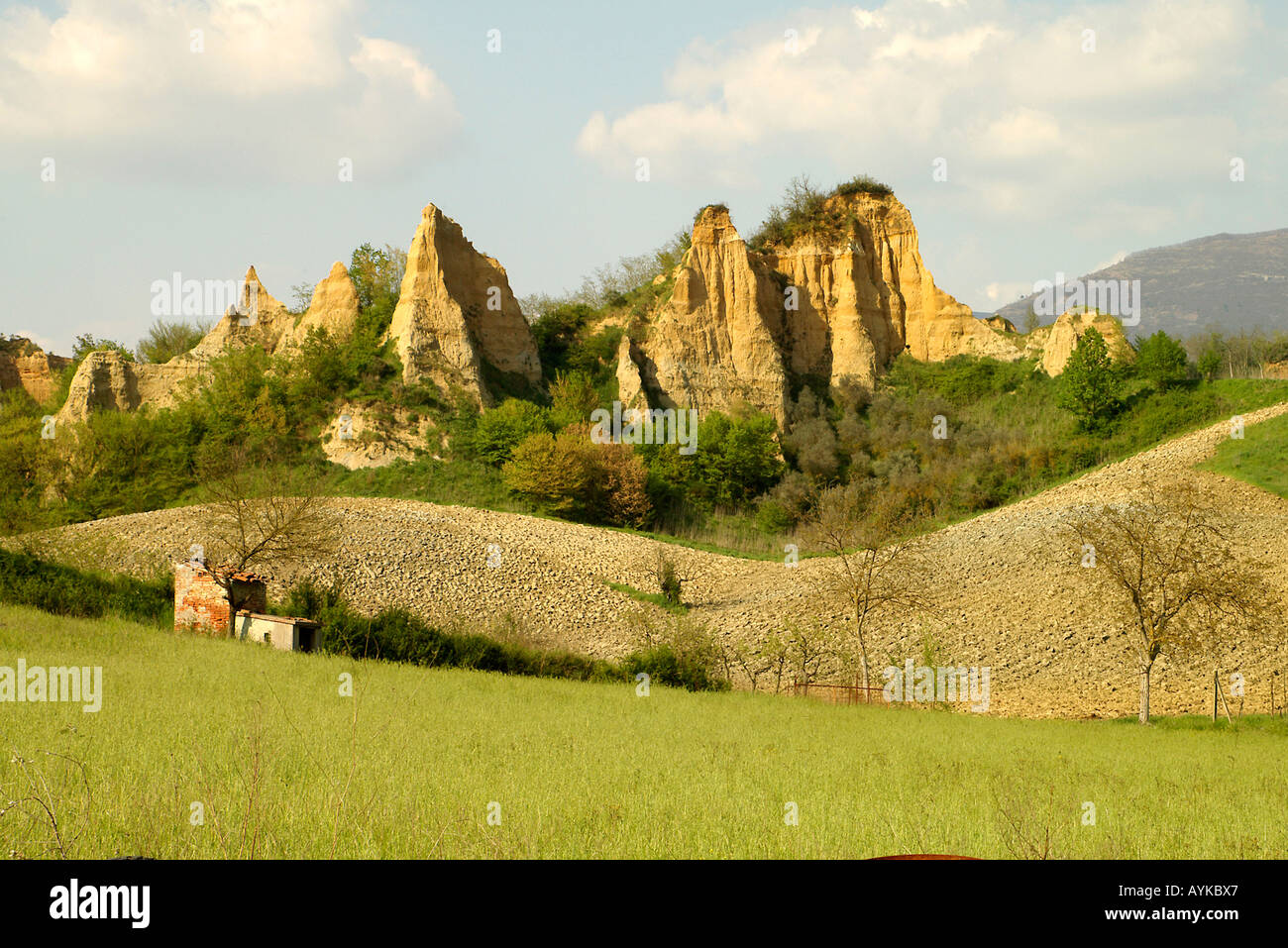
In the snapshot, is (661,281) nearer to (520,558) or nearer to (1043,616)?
(520,558)

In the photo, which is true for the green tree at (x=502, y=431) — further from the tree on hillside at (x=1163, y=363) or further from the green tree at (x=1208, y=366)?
the green tree at (x=1208, y=366)

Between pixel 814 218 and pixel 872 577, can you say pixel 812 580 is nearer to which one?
pixel 872 577

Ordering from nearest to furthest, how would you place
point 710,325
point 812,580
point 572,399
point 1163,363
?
point 812,580 → point 1163,363 → point 572,399 → point 710,325

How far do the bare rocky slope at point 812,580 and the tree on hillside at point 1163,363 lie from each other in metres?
6.91

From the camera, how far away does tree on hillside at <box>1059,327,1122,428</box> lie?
168 ft

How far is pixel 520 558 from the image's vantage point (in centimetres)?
3666

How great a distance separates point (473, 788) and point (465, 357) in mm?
46135

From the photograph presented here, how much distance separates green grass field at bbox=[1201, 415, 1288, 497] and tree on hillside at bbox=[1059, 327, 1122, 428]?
7.28m

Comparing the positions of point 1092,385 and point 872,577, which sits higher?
point 1092,385

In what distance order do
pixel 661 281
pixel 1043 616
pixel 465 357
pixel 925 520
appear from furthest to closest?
pixel 661 281 → pixel 465 357 → pixel 925 520 → pixel 1043 616

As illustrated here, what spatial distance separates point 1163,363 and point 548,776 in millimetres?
54621

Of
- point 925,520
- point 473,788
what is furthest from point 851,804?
point 925,520

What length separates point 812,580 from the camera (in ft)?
102

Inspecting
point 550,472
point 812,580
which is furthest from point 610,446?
point 812,580
